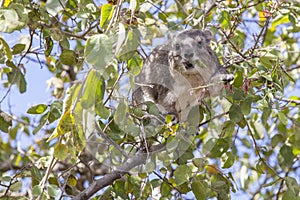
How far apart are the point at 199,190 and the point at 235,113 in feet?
0.87

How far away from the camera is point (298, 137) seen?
7.86ft

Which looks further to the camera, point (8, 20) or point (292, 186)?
point (292, 186)

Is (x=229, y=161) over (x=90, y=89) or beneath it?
beneath

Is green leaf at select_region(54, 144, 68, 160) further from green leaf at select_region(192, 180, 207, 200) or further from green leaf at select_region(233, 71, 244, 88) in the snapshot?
green leaf at select_region(233, 71, 244, 88)

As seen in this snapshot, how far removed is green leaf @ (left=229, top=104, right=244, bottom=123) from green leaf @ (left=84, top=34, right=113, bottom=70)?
709mm

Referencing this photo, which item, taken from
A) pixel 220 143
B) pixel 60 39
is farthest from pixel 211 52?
pixel 60 39

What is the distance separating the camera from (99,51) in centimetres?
138

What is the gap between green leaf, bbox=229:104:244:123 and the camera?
202cm

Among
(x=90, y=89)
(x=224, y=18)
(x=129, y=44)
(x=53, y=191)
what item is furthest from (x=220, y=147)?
(x=90, y=89)

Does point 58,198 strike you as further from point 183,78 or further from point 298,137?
point 298,137

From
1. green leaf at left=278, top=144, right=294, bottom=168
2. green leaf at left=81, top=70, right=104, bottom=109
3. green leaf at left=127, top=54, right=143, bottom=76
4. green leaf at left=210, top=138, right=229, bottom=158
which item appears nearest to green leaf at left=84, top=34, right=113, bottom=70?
green leaf at left=81, top=70, right=104, bottom=109

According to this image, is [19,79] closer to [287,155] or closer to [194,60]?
[194,60]

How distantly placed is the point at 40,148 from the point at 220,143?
99 centimetres

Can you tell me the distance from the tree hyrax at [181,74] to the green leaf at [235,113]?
7 centimetres
